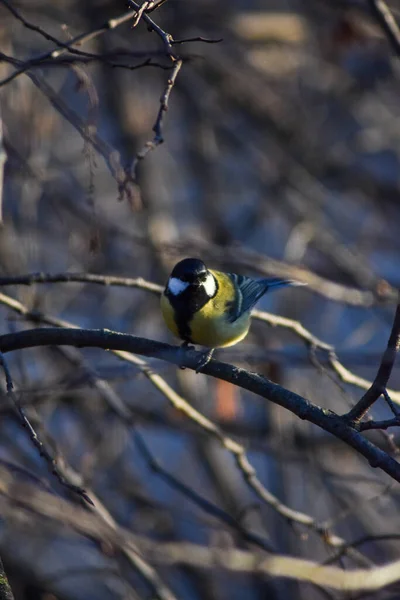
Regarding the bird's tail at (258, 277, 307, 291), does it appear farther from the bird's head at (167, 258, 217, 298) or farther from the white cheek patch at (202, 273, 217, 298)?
the bird's head at (167, 258, 217, 298)

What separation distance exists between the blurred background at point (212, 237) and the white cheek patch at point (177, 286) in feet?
2.09

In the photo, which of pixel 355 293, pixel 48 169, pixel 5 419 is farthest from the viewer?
pixel 48 169

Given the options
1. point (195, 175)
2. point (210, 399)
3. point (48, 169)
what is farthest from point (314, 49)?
point (210, 399)

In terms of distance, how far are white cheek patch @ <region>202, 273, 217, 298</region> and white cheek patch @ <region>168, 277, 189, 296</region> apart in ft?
0.39

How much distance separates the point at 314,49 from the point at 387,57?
59cm

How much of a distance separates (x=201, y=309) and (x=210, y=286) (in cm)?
19

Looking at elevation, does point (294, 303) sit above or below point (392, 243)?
below

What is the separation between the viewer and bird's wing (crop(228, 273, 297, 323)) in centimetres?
361

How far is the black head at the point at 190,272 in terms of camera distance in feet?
11.4

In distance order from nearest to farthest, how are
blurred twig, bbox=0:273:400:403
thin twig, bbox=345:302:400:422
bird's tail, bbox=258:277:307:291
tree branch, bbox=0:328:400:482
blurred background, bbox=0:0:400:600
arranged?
1. thin twig, bbox=345:302:400:422
2. tree branch, bbox=0:328:400:482
3. blurred twig, bbox=0:273:400:403
4. bird's tail, bbox=258:277:307:291
5. blurred background, bbox=0:0:400:600

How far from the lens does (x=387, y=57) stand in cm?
639

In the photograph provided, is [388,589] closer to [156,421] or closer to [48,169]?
[156,421]

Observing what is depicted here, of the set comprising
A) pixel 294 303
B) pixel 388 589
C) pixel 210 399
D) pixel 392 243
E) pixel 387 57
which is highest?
pixel 387 57

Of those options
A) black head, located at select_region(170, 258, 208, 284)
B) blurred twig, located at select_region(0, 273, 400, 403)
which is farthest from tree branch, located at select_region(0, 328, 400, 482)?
black head, located at select_region(170, 258, 208, 284)
